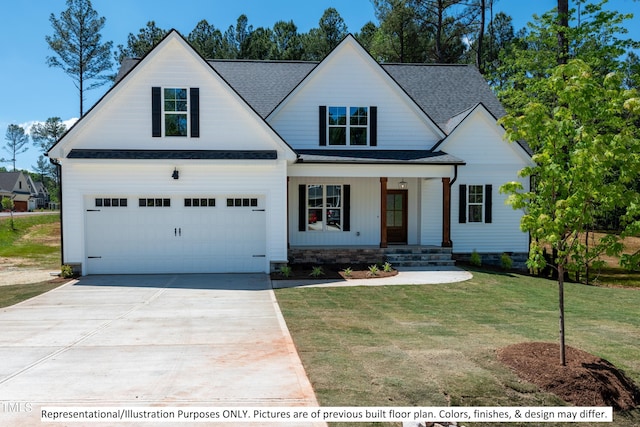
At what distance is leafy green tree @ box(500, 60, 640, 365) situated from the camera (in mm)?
5816

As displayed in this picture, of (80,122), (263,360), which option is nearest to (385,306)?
(263,360)

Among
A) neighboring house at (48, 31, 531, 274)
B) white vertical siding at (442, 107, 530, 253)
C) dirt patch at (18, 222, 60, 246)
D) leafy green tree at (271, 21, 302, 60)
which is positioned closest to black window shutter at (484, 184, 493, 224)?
neighboring house at (48, 31, 531, 274)

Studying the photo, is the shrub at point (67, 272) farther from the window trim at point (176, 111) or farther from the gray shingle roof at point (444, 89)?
the gray shingle roof at point (444, 89)

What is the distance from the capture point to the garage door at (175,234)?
1515cm

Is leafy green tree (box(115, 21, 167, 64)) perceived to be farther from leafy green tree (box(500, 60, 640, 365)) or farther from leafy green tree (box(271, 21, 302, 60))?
leafy green tree (box(500, 60, 640, 365))

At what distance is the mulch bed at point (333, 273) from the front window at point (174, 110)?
18.0ft

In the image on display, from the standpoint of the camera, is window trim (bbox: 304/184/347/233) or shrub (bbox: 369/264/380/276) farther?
window trim (bbox: 304/184/347/233)

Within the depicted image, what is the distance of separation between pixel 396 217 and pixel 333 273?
4.95 m

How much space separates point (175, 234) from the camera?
15.3 meters

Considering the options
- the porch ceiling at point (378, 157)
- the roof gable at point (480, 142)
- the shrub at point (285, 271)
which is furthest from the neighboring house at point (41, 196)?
the roof gable at point (480, 142)

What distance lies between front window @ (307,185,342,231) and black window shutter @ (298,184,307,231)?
0.12m

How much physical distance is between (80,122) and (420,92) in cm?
1386

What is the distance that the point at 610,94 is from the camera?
626 cm

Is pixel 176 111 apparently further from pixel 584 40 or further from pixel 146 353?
pixel 584 40
